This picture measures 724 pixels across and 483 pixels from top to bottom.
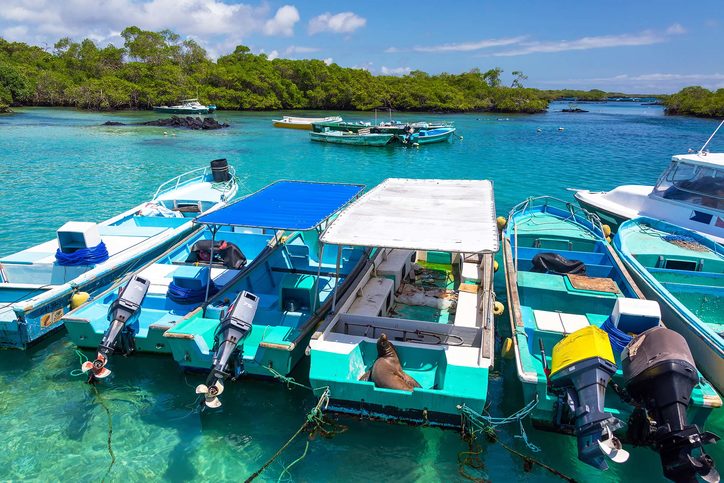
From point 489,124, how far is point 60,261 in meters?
65.2

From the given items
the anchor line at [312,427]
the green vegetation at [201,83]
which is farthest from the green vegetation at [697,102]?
the anchor line at [312,427]

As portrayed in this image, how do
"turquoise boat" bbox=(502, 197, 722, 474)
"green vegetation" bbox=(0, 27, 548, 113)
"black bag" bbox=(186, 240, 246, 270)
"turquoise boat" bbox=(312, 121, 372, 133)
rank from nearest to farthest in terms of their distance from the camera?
"turquoise boat" bbox=(502, 197, 722, 474) → "black bag" bbox=(186, 240, 246, 270) → "turquoise boat" bbox=(312, 121, 372, 133) → "green vegetation" bbox=(0, 27, 548, 113)

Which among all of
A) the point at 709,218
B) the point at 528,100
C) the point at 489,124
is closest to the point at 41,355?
the point at 709,218

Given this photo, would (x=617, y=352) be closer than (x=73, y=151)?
Yes

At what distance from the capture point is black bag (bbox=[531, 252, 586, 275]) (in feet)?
35.5

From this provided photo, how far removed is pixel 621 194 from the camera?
16266 millimetres

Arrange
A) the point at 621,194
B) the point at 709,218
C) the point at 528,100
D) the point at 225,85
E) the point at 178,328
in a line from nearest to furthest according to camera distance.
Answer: the point at 178,328
the point at 709,218
the point at 621,194
the point at 225,85
the point at 528,100

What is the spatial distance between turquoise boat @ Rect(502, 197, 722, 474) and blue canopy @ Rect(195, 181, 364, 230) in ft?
14.5

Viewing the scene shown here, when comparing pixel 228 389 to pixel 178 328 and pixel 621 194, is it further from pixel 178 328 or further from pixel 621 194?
pixel 621 194

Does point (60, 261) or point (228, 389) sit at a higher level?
point (60, 261)

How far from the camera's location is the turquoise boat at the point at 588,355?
18.8 ft

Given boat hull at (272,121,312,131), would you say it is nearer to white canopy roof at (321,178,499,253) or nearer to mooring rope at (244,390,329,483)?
white canopy roof at (321,178,499,253)

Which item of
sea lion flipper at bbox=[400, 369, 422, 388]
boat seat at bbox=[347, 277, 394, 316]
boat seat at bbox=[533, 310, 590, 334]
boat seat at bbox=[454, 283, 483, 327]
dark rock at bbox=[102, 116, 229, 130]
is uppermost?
dark rock at bbox=[102, 116, 229, 130]

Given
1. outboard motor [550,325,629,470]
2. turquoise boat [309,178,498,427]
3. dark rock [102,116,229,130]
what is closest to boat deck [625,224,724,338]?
turquoise boat [309,178,498,427]
